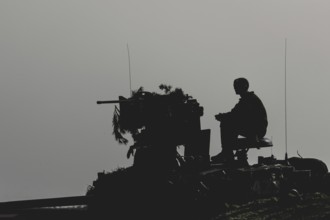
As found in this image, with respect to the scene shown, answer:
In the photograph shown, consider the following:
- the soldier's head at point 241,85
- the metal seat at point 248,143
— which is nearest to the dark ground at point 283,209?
the metal seat at point 248,143

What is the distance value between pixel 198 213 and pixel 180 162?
179 cm

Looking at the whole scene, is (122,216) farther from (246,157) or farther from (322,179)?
(322,179)

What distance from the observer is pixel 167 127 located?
79.9 ft

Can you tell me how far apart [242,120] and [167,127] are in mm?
1885

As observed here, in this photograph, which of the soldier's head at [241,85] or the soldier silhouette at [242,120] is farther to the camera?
the soldier's head at [241,85]

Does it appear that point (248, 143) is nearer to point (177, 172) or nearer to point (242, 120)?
point (242, 120)

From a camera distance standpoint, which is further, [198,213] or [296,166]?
[296,166]

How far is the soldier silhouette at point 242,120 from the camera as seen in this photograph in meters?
23.5

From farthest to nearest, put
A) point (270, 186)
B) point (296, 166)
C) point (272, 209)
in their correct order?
point (296, 166) → point (270, 186) → point (272, 209)

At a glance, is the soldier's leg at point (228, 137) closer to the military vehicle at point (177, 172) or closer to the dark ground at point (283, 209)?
the military vehicle at point (177, 172)

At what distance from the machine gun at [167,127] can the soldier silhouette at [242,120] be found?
2.60 feet

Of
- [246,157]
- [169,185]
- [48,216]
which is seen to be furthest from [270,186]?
[48,216]

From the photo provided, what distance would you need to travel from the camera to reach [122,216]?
23594 mm

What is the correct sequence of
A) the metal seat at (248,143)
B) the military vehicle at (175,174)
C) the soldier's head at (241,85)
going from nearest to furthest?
1. the military vehicle at (175,174)
2. the metal seat at (248,143)
3. the soldier's head at (241,85)
